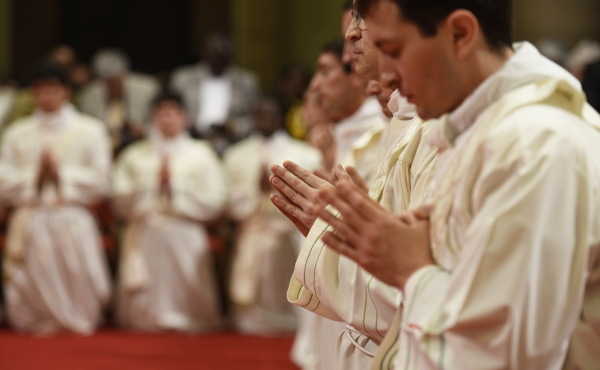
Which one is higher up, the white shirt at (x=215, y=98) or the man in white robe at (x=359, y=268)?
the man in white robe at (x=359, y=268)

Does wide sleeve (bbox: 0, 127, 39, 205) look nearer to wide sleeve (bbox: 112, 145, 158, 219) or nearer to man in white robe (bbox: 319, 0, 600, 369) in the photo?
wide sleeve (bbox: 112, 145, 158, 219)

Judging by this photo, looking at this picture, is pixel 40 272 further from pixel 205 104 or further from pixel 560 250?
pixel 560 250

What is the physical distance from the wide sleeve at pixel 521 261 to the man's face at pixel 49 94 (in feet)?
24.9

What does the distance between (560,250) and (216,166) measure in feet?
26.1

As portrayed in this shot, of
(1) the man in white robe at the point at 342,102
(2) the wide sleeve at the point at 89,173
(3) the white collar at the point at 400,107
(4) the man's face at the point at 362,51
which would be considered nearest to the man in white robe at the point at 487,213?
(4) the man's face at the point at 362,51

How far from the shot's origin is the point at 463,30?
2.03 m

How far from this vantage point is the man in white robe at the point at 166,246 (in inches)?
366

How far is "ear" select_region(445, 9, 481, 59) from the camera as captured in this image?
2.01 meters

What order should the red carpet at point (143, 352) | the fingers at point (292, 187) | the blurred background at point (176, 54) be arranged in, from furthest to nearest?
the blurred background at point (176, 54)
the red carpet at point (143, 352)
the fingers at point (292, 187)

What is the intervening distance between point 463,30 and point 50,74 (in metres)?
7.45

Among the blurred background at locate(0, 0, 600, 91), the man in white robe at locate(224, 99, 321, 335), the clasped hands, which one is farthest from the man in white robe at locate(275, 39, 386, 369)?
the blurred background at locate(0, 0, 600, 91)

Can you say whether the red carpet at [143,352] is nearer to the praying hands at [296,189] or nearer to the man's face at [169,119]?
the man's face at [169,119]

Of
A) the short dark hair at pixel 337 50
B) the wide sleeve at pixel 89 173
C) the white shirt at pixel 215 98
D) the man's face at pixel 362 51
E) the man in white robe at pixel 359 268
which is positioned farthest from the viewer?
the white shirt at pixel 215 98

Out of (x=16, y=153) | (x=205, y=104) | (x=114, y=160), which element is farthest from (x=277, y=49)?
(x=16, y=153)
